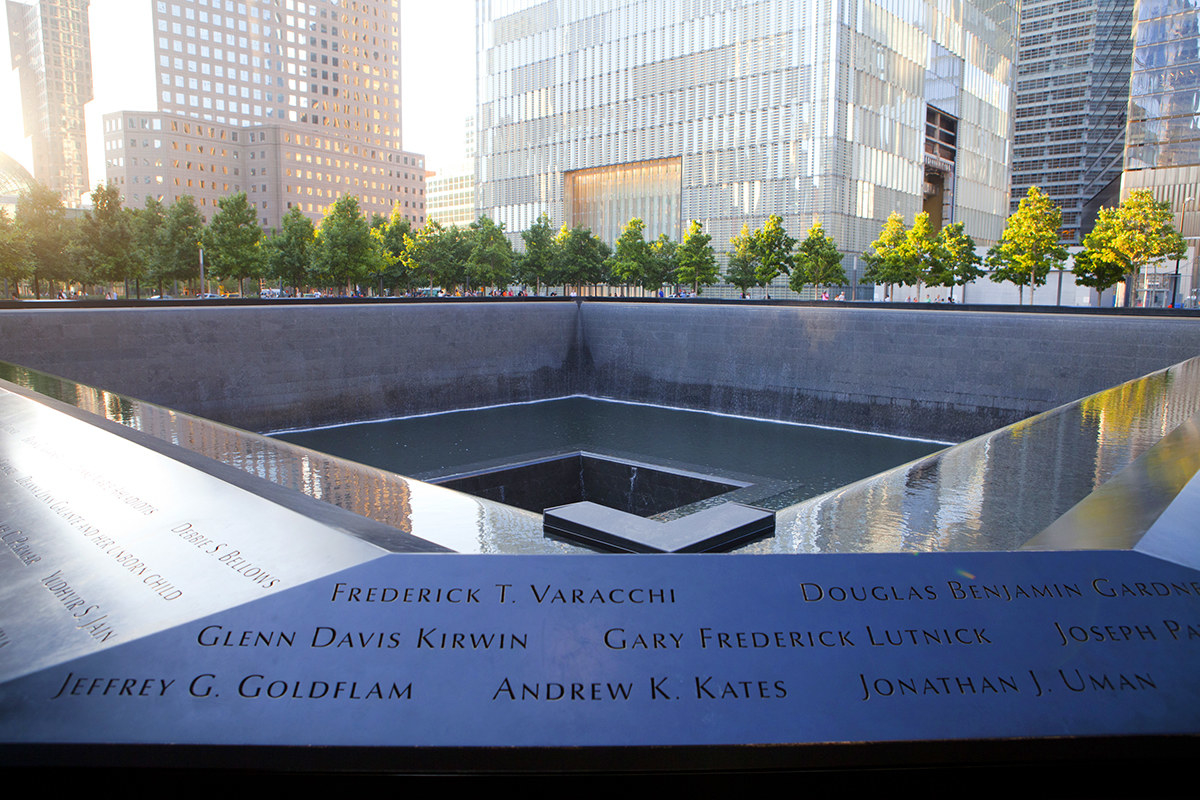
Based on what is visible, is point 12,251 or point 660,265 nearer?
point 12,251

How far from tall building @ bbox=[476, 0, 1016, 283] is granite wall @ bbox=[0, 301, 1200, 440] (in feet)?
95.7

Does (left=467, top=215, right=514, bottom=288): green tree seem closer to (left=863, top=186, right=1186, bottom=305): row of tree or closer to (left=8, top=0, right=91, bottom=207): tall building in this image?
(left=863, top=186, right=1186, bottom=305): row of tree

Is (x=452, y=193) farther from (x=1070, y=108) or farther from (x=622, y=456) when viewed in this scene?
(x=622, y=456)

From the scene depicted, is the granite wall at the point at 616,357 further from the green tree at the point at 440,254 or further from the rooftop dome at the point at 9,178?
the rooftop dome at the point at 9,178

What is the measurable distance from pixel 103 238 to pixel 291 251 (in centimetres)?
854

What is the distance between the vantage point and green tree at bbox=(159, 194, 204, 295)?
3444cm

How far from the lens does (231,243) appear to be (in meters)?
36.3

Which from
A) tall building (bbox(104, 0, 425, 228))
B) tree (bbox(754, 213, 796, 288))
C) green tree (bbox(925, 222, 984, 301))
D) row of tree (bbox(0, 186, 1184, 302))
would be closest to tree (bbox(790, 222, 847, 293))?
row of tree (bbox(0, 186, 1184, 302))

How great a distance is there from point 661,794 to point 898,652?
683 millimetres

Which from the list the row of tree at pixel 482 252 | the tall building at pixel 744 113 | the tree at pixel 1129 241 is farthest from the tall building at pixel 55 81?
the tree at pixel 1129 241

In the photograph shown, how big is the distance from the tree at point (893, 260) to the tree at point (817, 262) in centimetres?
166

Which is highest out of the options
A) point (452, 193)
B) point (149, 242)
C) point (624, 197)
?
point (452, 193)

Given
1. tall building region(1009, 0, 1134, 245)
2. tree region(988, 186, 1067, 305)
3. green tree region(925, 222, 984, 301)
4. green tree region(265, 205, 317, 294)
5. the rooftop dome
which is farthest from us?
tall building region(1009, 0, 1134, 245)

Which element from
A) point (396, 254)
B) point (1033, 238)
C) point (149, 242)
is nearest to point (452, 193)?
point (396, 254)
